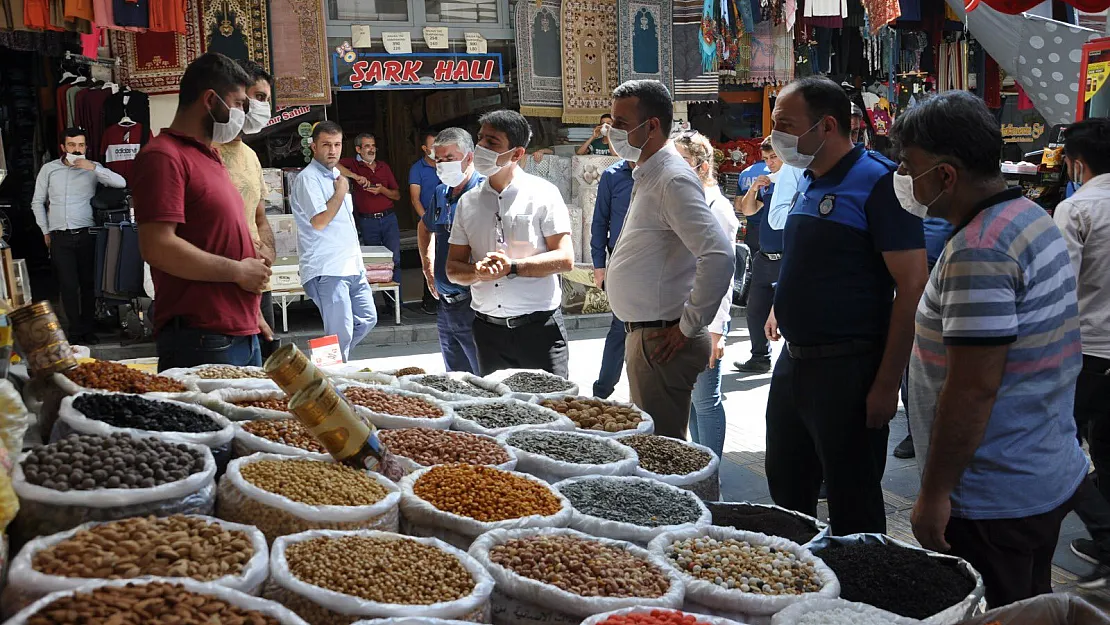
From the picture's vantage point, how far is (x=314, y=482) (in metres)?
2.21

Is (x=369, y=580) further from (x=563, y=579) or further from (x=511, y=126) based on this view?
(x=511, y=126)

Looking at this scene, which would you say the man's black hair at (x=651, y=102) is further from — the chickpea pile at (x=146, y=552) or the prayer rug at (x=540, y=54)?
the prayer rug at (x=540, y=54)

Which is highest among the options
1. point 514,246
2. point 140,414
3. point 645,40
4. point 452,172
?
point 645,40

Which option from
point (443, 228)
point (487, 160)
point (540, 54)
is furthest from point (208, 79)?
point (540, 54)

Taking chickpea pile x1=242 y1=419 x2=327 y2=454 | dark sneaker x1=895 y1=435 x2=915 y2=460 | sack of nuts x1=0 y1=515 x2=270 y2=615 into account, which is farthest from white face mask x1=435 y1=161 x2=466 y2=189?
sack of nuts x1=0 y1=515 x2=270 y2=615

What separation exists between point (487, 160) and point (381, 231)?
228 inches

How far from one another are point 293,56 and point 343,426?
6.66 meters

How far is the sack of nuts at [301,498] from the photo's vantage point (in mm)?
2078

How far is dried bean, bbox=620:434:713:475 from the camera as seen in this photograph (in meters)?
2.81

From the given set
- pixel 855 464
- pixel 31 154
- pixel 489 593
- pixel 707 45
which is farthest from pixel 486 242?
pixel 31 154

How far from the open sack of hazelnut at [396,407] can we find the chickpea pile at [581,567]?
844 millimetres

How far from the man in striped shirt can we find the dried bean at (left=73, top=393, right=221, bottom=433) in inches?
72.7

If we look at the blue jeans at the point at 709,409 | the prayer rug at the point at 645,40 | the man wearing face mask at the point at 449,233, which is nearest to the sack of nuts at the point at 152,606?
the blue jeans at the point at 709,409

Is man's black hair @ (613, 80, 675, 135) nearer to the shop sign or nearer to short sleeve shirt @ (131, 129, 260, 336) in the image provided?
short sleeve shirt @ (131, 129, 260, 336)
